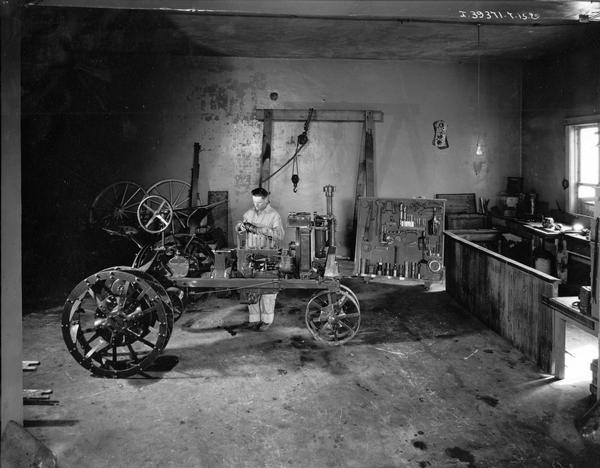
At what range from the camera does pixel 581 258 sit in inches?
310

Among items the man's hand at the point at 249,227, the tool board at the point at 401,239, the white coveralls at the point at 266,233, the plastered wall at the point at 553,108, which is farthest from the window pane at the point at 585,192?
the man's hand at the point at 249,227

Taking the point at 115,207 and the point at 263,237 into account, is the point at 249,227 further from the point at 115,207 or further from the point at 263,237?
the point at 115,207

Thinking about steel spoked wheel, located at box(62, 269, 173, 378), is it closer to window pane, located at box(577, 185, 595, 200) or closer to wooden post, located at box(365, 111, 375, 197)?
wooden post, located at box(365, 111, 375, 197)

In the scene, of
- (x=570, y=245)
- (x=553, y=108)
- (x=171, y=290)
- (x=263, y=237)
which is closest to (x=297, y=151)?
(x=263, y=237)

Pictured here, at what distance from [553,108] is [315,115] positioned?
448 cm

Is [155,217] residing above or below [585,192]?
below

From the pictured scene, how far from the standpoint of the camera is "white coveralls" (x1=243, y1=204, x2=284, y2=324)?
6825 millimetres

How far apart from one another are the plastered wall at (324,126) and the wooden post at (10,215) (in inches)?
260

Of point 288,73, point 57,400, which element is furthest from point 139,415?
point 288,73

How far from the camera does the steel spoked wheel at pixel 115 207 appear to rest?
8719 millimetres

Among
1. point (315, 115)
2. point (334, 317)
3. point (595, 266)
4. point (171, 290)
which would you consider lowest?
point (334, 317)

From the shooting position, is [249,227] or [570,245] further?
[570,245]

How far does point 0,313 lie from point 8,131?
1.19m

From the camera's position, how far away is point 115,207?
28.6 ft
